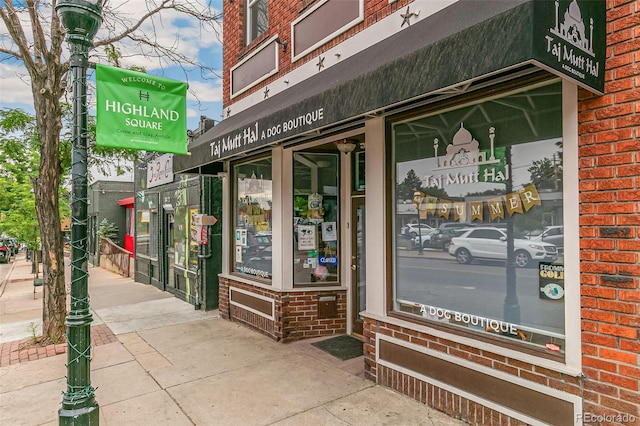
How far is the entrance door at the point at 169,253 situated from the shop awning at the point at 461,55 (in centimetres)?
735

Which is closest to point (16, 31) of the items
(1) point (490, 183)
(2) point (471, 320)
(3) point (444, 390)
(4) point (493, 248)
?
(1) point (490, 183)

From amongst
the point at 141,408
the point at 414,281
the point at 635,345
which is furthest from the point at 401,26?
the point at 141,408

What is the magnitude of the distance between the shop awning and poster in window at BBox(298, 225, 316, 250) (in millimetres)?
2186

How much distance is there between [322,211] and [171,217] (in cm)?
602

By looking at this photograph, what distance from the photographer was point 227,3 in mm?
7953

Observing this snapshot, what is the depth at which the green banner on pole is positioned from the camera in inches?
133

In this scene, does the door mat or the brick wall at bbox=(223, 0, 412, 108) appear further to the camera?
the door mat

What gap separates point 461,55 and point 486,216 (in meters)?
1.51

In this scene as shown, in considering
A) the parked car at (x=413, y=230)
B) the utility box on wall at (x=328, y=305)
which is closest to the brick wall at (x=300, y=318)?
the utility box on wall at (x=328, y=305)

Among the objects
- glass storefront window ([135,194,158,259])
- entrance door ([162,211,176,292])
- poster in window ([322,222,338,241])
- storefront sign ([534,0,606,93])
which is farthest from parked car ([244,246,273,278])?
glass storefront window ([135,194,158,259])

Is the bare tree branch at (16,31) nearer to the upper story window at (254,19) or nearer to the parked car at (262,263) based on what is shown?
the upper story window at (254,19)

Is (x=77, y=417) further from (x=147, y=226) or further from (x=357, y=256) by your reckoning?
(x=147, y=226)

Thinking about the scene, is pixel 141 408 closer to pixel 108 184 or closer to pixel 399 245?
pixel 399 245

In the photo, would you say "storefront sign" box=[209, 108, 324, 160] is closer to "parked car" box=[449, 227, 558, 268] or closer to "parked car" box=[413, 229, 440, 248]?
"parked car" box=[413, 229, 440, 248]
